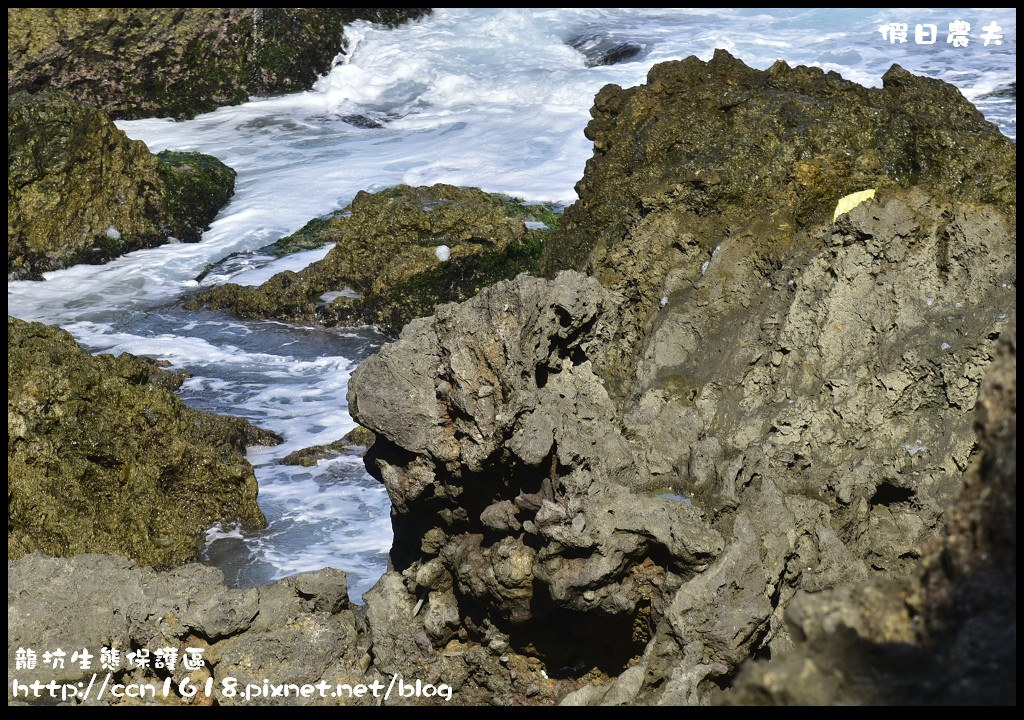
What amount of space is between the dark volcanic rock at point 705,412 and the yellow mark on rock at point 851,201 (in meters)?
0.07

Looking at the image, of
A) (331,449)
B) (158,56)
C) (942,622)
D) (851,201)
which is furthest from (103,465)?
(158,56)

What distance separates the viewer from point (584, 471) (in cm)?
360

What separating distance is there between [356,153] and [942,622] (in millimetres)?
14825

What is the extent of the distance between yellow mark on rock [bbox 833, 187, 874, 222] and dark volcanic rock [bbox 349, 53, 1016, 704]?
7cm

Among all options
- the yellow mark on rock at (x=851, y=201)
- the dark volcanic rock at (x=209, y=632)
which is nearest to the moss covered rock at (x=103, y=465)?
the dark volcanic rock at (x=209, y=632)

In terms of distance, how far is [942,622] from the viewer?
1.75 m

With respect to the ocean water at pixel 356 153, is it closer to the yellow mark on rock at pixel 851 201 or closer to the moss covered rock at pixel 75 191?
the moss covered rock at pixel 75 191

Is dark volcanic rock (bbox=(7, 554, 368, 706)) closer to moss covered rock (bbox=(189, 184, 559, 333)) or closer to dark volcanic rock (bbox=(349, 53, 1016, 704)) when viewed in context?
dark volcanic rock (bbox=(349, 53, 1016, 704))

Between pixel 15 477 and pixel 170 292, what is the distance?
6.44m

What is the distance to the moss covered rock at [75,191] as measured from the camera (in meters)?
11.6

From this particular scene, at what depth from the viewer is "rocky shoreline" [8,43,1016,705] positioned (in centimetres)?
348

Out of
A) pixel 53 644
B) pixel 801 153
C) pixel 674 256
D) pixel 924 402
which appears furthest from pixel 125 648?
pixel 801 153

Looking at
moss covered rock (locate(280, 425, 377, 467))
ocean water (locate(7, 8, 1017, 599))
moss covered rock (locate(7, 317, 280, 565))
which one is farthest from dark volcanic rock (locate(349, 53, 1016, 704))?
moss covered rock (locate(280, 425, 377, 467))

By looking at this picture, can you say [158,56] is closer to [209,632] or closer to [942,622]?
[209,632]
